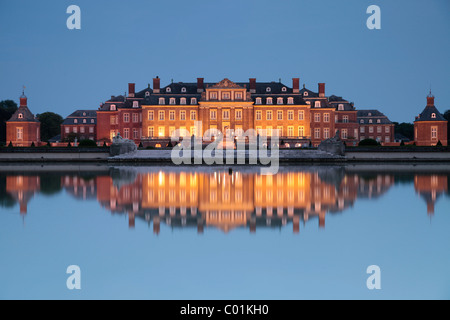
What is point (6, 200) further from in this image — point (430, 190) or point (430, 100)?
point (430, 100)

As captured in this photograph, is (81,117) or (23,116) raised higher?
(81,117)

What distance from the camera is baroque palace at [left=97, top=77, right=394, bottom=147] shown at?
2131 inches

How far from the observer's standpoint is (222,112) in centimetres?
5434

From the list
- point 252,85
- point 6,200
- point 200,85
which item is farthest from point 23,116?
point 6,200

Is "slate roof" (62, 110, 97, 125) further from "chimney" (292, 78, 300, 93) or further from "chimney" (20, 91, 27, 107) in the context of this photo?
"chimney" (292, 78, 300, 93)

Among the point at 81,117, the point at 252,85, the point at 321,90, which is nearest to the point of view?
the point at 252,85

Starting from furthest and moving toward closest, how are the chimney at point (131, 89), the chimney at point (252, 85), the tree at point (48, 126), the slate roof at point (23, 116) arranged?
the tree at point (48, 126) → the chimney at point (131, 89) → the chimney at point (252, 85) → the slate roof at point (23, 116)

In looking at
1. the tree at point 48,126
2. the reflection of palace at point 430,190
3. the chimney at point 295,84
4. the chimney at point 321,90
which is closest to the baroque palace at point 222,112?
A: the chimney at point 295,84

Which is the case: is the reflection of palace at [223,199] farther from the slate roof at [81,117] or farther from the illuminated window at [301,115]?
the slate roof at [81,117]

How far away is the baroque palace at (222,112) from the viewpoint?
5412cm

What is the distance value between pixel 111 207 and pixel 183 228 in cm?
344

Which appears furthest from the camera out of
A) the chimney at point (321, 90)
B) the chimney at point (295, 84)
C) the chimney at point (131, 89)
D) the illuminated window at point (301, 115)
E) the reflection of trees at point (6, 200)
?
the chimney at point (131, 89)

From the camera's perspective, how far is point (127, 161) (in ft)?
115

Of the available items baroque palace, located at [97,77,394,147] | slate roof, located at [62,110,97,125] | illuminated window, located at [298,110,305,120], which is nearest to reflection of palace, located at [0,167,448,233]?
baroque palace, located at [97,77,394,147]
